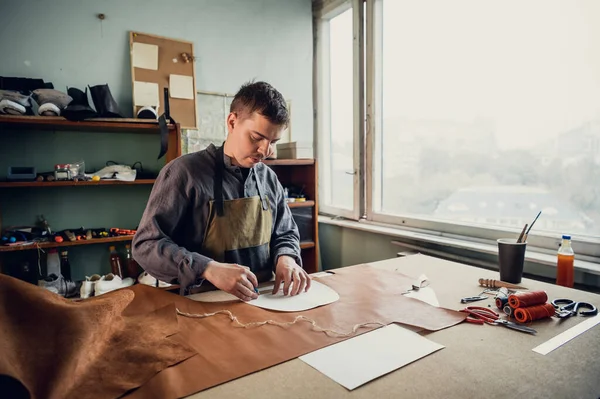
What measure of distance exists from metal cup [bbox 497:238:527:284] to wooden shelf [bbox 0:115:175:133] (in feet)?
6.84

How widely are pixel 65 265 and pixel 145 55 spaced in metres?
1.54

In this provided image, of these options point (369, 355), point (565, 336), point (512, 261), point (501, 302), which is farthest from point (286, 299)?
point (512, 261)

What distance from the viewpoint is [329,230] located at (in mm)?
3338

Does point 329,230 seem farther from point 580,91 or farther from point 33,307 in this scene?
point 33,307

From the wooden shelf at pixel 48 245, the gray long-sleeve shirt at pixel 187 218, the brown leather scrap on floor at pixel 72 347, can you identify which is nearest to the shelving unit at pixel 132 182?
the wooden shelf at pixel 48 245

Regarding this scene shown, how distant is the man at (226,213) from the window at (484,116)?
1.31 meters

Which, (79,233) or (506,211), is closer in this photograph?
(506,211)

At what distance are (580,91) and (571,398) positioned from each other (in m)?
1.63

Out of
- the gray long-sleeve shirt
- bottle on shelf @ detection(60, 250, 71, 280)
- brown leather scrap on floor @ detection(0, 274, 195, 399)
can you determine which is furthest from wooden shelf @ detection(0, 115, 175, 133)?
brown leather scrap on floor @ detection(0, 274, 195, 399)

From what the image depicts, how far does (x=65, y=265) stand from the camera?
249 centimetres

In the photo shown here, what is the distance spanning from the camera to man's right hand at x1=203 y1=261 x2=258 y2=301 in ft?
3.77

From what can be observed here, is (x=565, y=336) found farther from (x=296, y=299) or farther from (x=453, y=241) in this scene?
(x=453, y=241)

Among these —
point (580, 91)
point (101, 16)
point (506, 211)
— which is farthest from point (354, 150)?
point (101, 16)

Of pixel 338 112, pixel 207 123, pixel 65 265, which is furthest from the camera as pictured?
pixel 338 112
